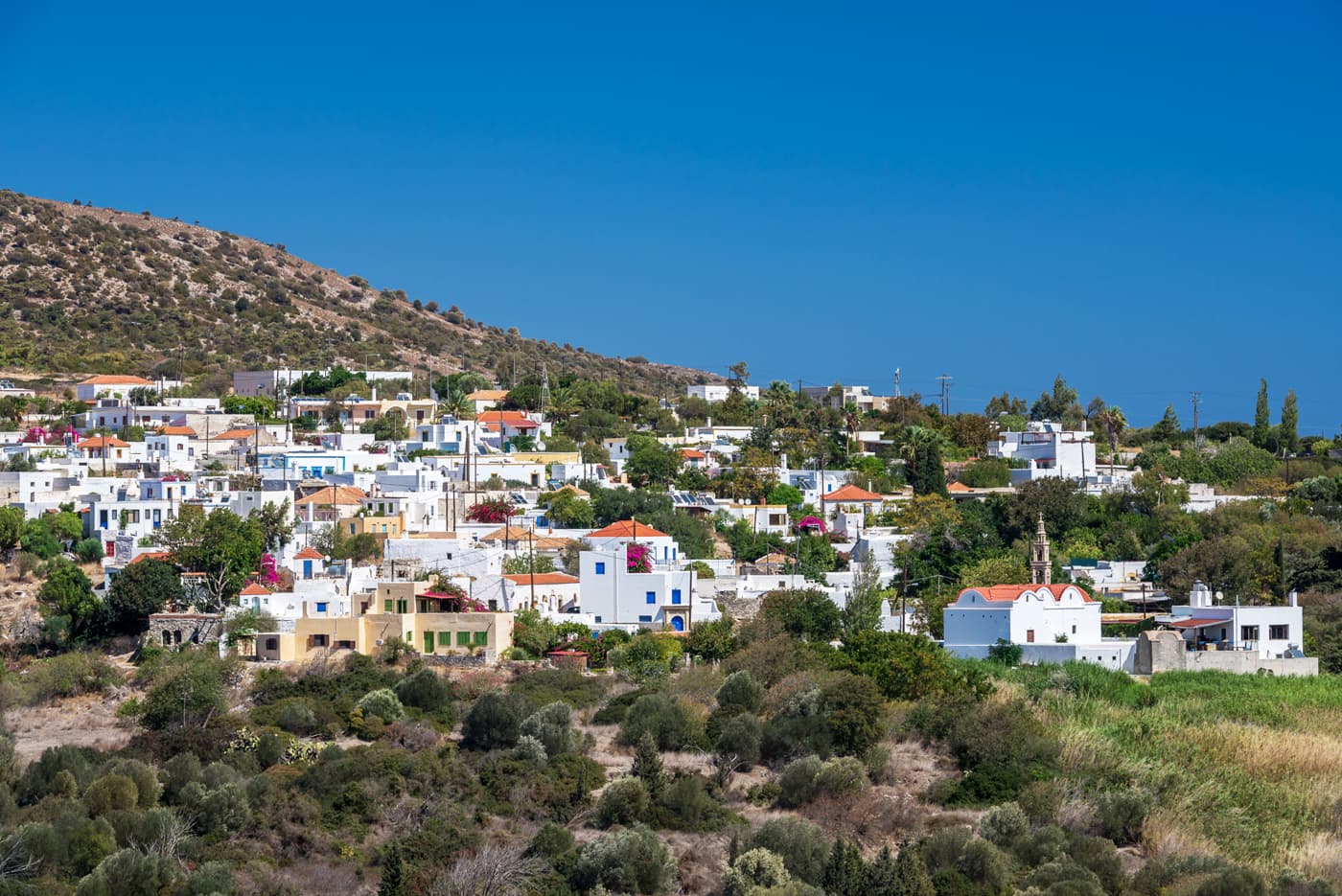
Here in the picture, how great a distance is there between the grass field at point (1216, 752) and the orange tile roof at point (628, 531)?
46.6 feet

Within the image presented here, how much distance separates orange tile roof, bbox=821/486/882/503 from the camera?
219 feet

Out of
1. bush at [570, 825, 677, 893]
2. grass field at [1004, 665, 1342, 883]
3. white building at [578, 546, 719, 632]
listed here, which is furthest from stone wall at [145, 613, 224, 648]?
grass field at [1004, 665, 1342, 883]

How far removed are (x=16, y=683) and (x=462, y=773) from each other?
12401 millimetres

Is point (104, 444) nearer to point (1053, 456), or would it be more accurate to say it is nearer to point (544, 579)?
point (544, 579)

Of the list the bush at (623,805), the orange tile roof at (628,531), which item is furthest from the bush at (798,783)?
the orange tile roof at (628,531)

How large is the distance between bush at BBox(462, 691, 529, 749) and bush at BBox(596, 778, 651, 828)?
147 inches

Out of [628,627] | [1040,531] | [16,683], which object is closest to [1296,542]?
[1040,531]

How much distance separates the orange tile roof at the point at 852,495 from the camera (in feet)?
219

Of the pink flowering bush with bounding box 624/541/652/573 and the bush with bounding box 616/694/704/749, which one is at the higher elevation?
the pink flowering bush with bounding box 624/541/652/573

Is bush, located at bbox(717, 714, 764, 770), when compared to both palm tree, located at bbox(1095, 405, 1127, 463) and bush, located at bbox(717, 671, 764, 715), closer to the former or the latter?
bush, located at bbox(717, 671, 764, 715)

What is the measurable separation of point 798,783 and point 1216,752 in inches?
377

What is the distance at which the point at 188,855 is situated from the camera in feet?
107

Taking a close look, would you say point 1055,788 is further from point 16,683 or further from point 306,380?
point 306,380

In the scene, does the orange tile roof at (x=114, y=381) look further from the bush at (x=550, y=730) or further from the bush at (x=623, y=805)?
the bush at (x=623, y=805)
